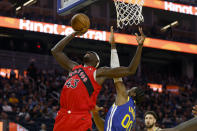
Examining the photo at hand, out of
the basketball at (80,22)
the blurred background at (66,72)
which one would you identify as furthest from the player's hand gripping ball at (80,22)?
the blurred background at (66,72)

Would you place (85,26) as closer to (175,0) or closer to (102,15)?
(175,0)

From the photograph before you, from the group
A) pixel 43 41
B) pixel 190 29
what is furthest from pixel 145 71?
pixel 43 41

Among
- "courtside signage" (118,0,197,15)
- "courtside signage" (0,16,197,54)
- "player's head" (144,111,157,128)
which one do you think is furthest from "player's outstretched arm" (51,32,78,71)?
"courtside signage" (0,16,197,54)

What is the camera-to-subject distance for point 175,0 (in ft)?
48.2

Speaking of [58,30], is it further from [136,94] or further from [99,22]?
[136,94]

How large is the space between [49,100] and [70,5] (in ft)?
24.7

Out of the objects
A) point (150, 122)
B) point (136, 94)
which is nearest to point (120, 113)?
point (136, 94)

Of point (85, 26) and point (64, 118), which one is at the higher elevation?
point (85, 26)

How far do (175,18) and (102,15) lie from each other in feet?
22.8

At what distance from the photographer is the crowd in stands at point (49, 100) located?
37.7ft

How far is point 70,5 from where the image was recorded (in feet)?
20.6

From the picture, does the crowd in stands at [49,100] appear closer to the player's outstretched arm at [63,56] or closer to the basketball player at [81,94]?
the player's outstretched arm at [63,56]

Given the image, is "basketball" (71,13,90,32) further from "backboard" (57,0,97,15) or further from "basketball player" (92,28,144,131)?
"backboard" (57,0,97,15)

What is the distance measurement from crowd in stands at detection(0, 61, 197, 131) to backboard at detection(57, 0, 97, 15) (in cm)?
402
